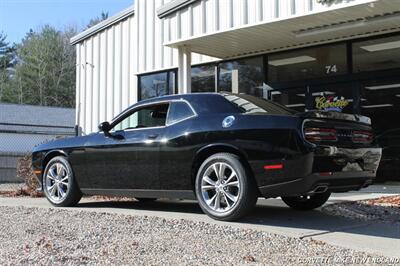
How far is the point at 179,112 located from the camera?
23.0 feet

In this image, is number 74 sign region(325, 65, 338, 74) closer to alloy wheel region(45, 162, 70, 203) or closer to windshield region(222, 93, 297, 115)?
windshield region(222, 93, 297, 115)

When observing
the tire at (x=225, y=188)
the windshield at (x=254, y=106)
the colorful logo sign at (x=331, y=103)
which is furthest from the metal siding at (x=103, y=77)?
the tire at (x=225, y=188)

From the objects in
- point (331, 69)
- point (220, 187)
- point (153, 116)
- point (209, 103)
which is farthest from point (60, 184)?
point (331, 69)

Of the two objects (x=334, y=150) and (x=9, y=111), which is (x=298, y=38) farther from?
(x=9, y=111)

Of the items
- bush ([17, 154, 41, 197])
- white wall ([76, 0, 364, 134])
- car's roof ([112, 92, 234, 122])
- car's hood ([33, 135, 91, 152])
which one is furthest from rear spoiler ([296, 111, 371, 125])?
bush ([17, 154, 41, 197])

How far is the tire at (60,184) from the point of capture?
805 cm

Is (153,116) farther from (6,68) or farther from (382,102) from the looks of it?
(6,68)

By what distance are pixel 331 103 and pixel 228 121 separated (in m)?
6.10

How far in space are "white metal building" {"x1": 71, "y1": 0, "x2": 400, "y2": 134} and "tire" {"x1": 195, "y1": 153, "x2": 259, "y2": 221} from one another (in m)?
4.44

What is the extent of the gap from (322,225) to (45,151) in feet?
14.7

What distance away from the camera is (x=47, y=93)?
162 feet

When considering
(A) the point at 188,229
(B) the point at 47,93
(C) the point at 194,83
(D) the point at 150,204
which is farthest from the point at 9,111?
(A) the point at 188,229

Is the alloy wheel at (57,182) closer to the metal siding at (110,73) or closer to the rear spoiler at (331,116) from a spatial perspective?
the rear spoiler at (331,116)

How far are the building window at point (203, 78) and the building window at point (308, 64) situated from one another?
168cm
